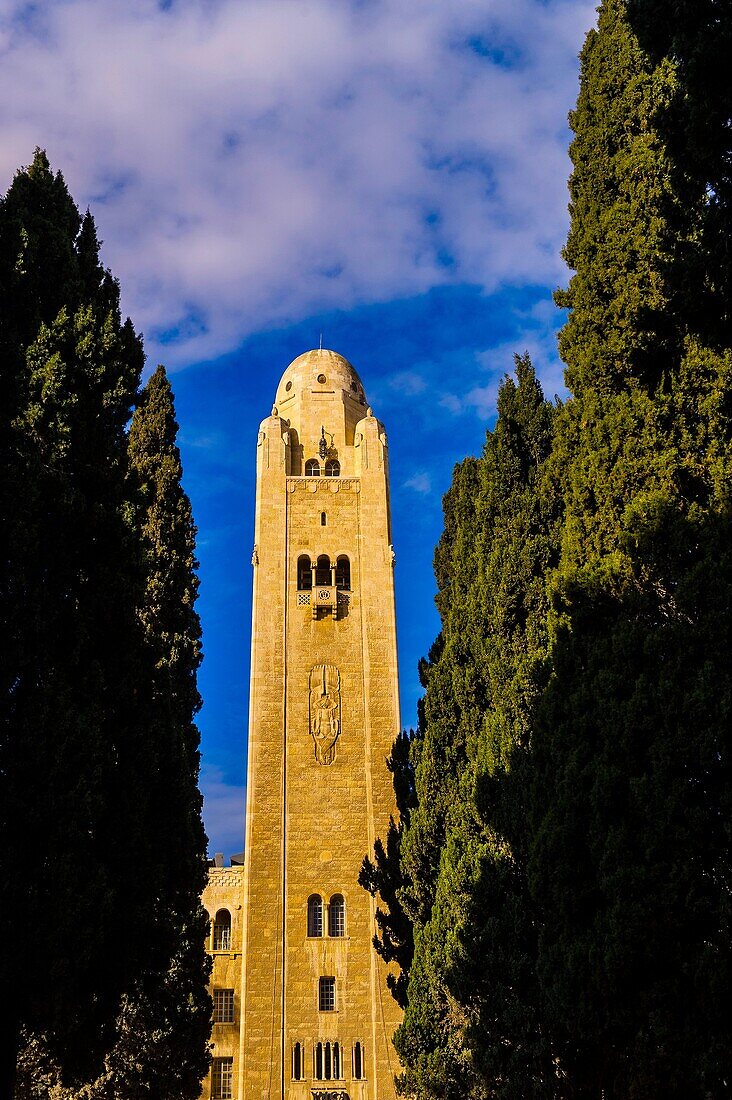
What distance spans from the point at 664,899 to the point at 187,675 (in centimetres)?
1180

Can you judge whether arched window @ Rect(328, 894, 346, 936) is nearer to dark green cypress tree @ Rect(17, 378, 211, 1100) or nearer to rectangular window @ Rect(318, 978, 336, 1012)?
rectangular window @ Rect(318, 978, 336, 1012)

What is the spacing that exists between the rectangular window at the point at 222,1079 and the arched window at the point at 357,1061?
16.4 feet

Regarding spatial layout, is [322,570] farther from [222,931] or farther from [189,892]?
[189,892]

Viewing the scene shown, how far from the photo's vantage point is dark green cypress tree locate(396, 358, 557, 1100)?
12.7 meters

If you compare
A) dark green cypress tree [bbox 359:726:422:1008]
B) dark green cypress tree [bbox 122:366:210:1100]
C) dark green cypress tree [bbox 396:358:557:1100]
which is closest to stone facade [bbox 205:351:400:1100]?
dark green cypress tree [bbox 359:726:422:1008]

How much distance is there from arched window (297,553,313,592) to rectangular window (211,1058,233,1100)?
1451 centimetres

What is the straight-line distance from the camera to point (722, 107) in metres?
7.38

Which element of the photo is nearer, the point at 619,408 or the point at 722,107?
the point at 722,107

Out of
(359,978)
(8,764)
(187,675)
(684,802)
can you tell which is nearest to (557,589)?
(684,802)

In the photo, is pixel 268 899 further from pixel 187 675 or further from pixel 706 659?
pixel 706 659

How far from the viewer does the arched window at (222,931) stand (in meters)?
33.1

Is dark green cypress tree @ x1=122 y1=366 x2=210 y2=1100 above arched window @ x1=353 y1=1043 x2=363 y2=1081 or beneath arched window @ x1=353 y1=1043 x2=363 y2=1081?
above

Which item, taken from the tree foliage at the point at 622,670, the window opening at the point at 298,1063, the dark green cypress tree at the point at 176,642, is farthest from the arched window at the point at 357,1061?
the tree foliage at the point at 622,670

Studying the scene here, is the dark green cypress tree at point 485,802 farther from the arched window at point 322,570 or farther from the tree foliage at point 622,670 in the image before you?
the arched window at point 322,570
